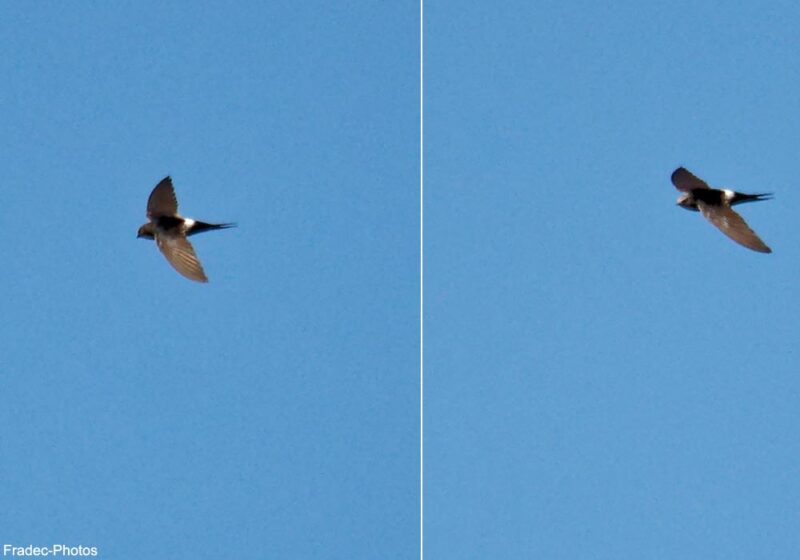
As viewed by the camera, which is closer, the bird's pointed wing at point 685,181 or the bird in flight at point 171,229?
the bird in flight at point 171,229

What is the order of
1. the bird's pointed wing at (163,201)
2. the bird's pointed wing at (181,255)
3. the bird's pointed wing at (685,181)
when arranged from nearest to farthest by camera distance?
the bird's pointed wing at (181,255) < the bird's pointed wing at (163,201) < the bird's pointed wing at (685,181)

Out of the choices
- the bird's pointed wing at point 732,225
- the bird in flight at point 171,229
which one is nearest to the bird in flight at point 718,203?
the bird's pointed wing at point 732,225

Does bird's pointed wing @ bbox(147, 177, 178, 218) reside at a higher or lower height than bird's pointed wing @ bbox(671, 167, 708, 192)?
lower

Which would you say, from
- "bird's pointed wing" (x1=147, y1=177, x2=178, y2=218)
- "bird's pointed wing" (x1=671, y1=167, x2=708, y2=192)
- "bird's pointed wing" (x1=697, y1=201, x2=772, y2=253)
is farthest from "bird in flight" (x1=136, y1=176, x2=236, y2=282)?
"bird's pointed wing" (x1=697, y1=201, x2=772, y2=253)

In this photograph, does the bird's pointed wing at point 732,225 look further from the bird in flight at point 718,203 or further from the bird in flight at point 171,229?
the bird in flight at point 171,229

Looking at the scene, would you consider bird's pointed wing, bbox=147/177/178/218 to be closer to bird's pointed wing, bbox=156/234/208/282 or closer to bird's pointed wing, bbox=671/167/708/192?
bird's pointed wing, bbox=156/234/208/282

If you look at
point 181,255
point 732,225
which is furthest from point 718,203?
point 181,255

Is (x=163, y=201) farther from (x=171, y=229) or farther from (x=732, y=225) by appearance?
(x=732, y=225)

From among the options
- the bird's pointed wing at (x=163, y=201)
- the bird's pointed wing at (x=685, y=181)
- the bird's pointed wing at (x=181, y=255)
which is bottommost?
the bird's pointed wing at (x=181, y=255)
